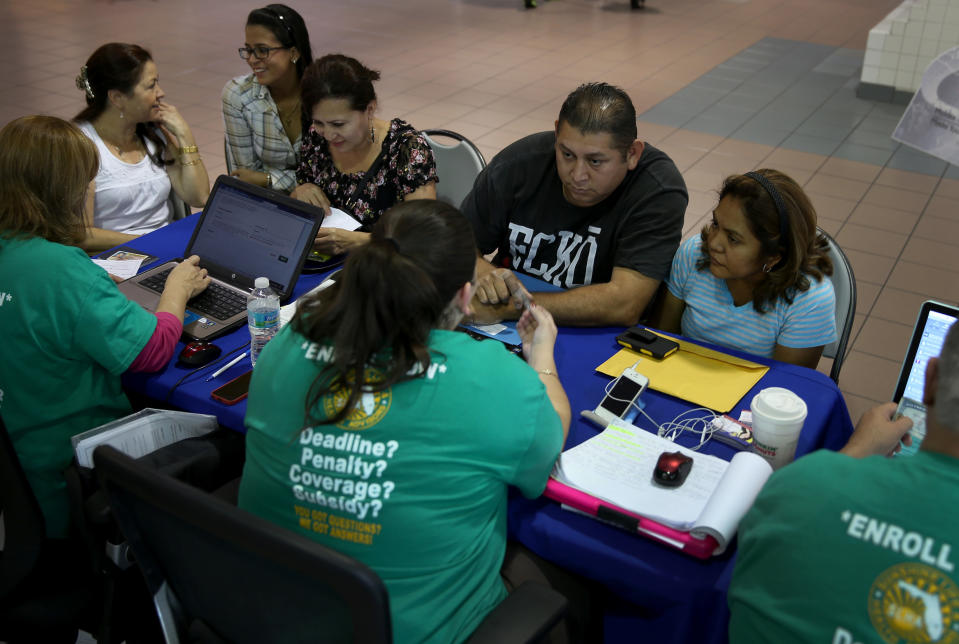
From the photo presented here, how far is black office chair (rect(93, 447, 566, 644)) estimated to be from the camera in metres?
1.18

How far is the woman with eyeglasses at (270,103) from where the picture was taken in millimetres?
3391

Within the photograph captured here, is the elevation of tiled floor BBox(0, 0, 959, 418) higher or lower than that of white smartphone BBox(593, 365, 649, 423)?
lower

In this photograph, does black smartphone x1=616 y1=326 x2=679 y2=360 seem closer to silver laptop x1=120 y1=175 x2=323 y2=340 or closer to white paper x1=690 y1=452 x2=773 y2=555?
white paper x1=690 y1=452 x2=773 y2=555

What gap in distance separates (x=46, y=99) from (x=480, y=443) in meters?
6.62

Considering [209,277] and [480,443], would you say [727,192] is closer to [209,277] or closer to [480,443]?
[480,443]

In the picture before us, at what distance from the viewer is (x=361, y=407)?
1.48 meters

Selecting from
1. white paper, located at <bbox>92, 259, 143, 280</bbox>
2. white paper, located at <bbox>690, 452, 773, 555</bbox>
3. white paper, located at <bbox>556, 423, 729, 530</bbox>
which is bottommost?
white paper, located at <bbox>556, 423, 729, 530</bbox>

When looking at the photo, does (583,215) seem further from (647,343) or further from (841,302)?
(841,302)

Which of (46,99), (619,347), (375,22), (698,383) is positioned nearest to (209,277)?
(619,347)

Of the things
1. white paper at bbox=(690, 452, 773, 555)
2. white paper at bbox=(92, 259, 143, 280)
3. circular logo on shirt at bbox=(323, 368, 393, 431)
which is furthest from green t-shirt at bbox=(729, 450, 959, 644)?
white paper at bbox=(92, 259, 143, 280)

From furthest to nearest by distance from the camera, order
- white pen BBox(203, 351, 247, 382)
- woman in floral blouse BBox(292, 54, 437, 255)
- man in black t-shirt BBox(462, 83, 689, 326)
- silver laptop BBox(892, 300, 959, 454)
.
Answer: woman in floral blouse BBox(292, 54, 437, 255) → man in black t-shirt BBox(462, 83, 689, 326) → white pen BBox(203, 351, 247, 382) → silver laptop BBox(892, 300, 959, 454)

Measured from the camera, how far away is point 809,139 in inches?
252

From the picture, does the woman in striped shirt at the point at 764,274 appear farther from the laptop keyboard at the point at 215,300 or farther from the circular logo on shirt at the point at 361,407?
the laptop keyboard at the point at 215,300

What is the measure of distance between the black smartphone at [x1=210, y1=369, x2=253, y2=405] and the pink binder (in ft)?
2.83
